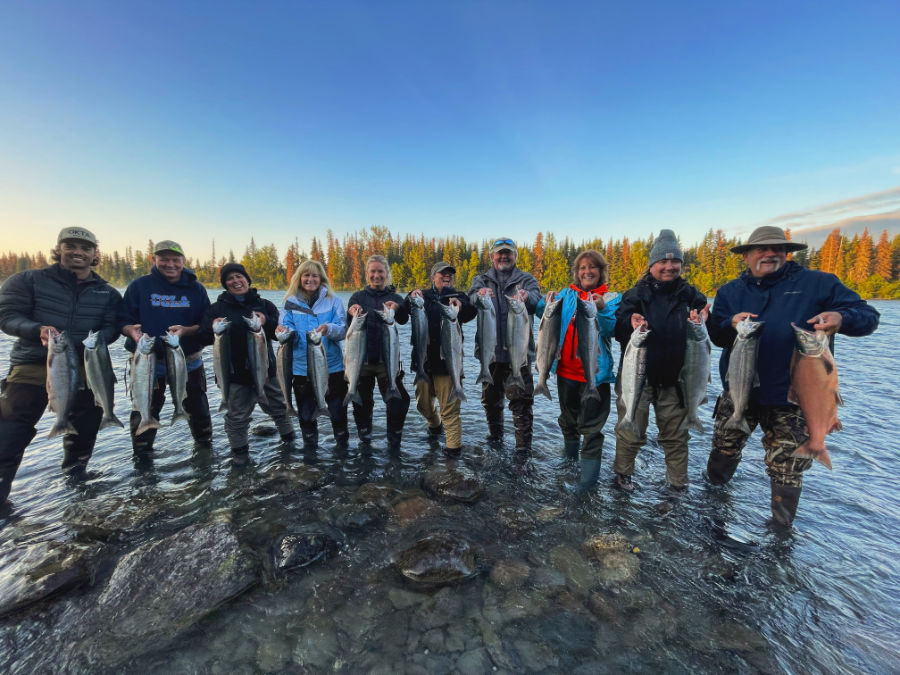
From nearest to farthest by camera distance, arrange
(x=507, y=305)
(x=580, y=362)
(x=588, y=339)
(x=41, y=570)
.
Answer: (x=41, y=570), (x=588, y=339), (x=580, y=362), (x=507, y=305)

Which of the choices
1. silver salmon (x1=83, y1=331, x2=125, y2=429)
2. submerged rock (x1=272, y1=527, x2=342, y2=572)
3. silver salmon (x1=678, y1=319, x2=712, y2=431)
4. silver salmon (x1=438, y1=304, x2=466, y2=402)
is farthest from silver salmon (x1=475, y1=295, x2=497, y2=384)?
silver salmon (x1=83, y1=331, x2=125, y2=429)

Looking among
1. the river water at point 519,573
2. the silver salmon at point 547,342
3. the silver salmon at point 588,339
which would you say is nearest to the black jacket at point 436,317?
the silver salmon at point 547,342

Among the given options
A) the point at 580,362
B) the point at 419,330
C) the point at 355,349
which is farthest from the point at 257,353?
the point at 580,362

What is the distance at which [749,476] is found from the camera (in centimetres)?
680

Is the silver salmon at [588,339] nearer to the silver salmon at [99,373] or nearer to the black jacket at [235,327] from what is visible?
the black jacket at [235,327]

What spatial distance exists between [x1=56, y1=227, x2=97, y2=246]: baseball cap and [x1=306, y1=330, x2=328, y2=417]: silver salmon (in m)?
3.80

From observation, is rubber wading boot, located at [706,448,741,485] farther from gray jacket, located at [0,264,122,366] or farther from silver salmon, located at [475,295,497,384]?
gray jacket, located at [0,264,122,366]

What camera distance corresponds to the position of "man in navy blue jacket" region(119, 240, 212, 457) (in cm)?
616

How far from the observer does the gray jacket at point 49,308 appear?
5.38m

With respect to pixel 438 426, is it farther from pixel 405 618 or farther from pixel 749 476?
pixel 749 476

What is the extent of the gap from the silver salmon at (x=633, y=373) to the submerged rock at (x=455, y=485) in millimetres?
2649

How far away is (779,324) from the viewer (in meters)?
4.70

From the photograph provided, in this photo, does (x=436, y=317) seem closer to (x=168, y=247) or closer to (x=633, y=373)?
(x=633, y=373)

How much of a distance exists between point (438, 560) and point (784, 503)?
4.91 m
